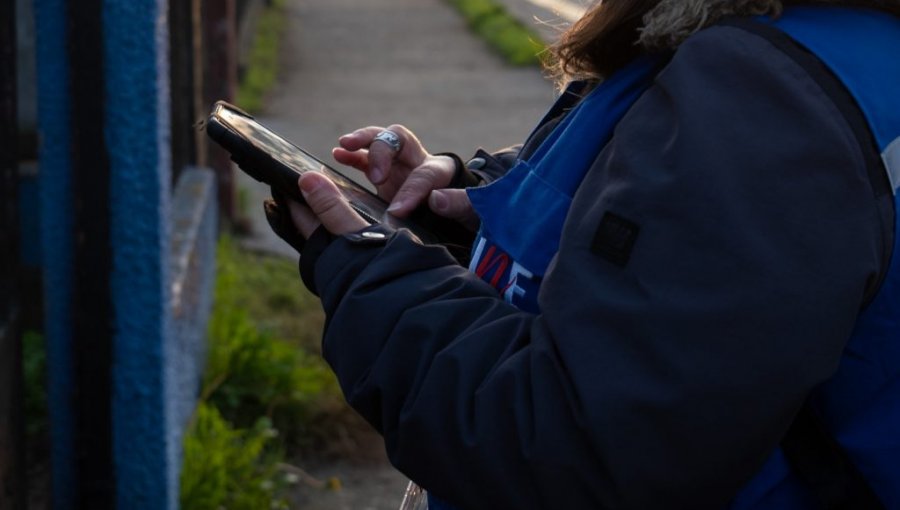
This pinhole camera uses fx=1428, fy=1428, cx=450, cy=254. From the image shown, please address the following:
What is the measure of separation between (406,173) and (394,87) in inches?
304

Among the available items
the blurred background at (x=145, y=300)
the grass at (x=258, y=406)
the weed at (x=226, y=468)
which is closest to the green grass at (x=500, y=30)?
the blurred background at (x=145, y=300)

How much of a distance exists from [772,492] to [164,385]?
184 cm

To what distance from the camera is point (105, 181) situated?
294 cm

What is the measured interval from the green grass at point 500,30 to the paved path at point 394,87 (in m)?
0.11

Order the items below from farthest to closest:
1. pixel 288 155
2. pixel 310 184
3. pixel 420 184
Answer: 1. pixel 420 184
2. pixel 288 155
3. pixel 310 184

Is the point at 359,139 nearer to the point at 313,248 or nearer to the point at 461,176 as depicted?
the point at 461,176

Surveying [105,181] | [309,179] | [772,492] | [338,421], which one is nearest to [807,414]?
[772,492]

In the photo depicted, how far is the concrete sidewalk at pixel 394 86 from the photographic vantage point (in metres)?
8.27

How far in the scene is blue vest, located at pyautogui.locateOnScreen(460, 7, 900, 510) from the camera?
1468 mm

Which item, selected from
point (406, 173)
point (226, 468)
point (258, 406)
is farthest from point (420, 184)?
point (258, 406)

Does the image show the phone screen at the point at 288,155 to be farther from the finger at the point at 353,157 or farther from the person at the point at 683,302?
the person at the point at 683,302

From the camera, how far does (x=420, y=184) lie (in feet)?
6.77

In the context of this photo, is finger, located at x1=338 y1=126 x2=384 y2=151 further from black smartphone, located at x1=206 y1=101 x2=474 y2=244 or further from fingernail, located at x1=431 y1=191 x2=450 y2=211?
fingernail, located at x1=431 y1=191 x2=450 y2=211

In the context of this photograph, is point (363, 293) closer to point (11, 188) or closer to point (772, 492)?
point (772, 492)
